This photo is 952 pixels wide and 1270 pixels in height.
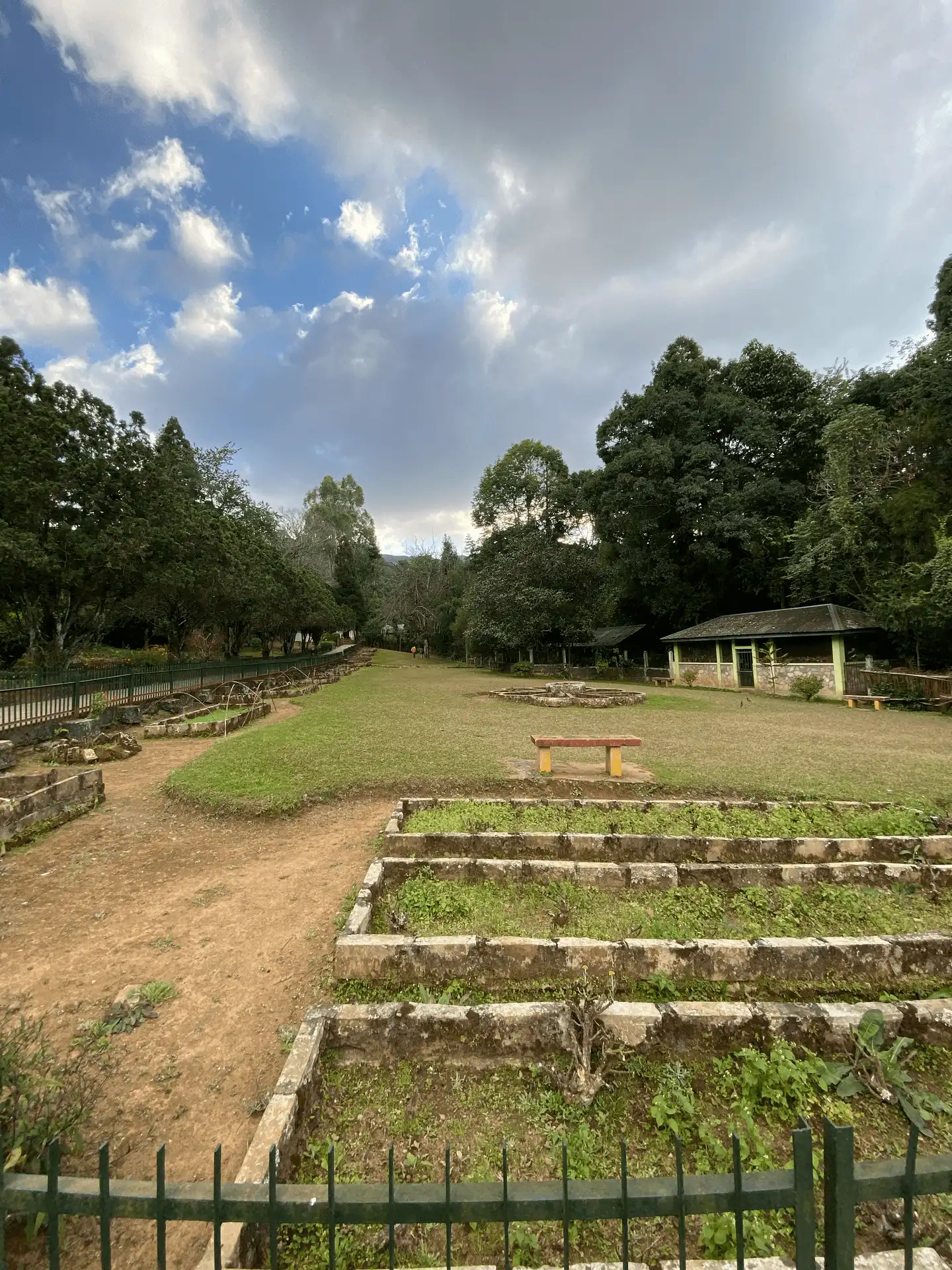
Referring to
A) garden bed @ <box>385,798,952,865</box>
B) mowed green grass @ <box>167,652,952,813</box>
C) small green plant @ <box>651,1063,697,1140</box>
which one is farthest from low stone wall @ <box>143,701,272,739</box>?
small green plant @ <box>651,1063,697,1140</box>

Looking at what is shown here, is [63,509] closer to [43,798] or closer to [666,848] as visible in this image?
[43,798]

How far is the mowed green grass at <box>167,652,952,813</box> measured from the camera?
8.65m

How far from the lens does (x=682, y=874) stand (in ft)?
17.6

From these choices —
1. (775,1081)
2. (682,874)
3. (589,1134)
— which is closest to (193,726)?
(682,874)

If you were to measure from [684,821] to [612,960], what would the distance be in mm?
3429

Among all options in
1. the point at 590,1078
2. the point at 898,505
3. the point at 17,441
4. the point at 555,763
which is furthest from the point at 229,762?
the point at 898,505

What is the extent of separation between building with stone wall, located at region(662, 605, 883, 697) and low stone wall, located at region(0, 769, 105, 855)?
78.6 feet

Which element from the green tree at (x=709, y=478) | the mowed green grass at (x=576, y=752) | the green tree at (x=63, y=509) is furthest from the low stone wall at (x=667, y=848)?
the green tree at (x=709, y=478)

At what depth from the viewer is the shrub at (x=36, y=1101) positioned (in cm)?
234

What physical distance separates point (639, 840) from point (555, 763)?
4733 mm

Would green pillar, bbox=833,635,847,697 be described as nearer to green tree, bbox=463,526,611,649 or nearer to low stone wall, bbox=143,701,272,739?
green tree, bbox=463,526,611,649

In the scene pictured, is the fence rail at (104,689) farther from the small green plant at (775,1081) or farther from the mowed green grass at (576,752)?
the small green plant at (775,1081)

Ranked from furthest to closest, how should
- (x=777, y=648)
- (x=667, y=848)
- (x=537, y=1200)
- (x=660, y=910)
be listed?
(x=777, y=648)
(x=667, y=848)
(x=660, y=910)
(x=537, y=1200)

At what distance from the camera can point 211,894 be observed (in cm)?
542
